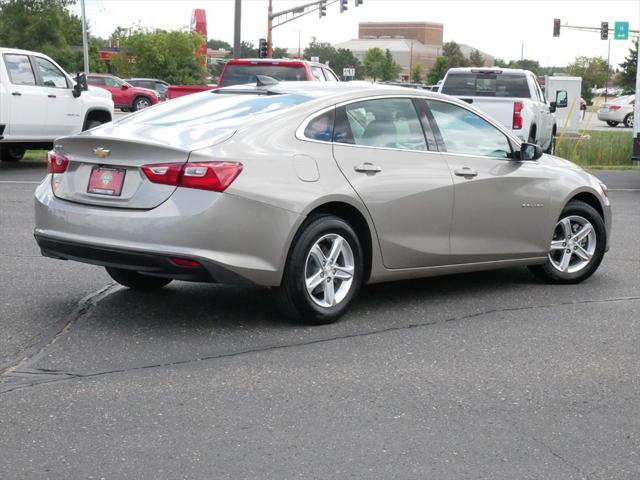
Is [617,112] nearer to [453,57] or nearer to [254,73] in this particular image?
[254,73]

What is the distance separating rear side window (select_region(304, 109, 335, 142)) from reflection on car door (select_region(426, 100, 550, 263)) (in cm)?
94

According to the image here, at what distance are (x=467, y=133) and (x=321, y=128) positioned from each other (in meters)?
1.38

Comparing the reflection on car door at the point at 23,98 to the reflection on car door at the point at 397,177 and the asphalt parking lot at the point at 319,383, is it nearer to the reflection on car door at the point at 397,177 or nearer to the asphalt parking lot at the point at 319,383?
the asphalt parking lot at the point at 319,383

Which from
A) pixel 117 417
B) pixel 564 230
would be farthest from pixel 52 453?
pixel 564 230

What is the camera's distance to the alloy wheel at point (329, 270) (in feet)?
22.5

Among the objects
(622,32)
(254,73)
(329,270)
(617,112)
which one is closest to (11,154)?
(254,73)

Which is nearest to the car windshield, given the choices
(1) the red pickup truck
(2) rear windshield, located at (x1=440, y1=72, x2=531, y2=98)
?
(1) the red pickup truck

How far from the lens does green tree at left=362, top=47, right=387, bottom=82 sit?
14175 cm

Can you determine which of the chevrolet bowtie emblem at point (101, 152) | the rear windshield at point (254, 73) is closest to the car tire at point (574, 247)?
the chevrolet bowtie emblem at point (101, 152)

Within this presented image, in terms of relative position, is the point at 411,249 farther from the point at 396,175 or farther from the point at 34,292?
the point at 34,292

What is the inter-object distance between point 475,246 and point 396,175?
3.09 feet

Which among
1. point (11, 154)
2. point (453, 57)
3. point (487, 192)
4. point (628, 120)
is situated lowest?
point (628, 120)

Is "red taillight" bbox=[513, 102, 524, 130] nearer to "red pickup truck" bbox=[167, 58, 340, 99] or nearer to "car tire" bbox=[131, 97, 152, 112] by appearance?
"red pickup truck" bbox=[167, 58, 340, 99]

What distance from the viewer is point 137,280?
784 centimetres
